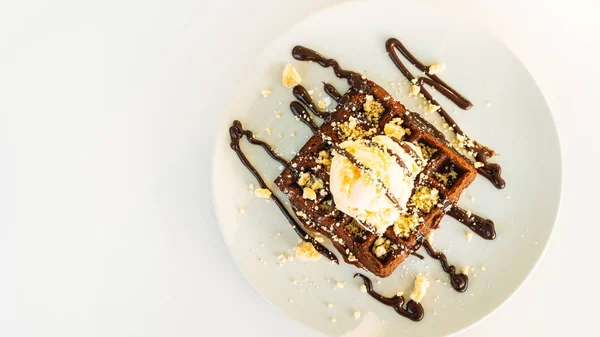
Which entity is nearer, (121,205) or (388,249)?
(388,249)

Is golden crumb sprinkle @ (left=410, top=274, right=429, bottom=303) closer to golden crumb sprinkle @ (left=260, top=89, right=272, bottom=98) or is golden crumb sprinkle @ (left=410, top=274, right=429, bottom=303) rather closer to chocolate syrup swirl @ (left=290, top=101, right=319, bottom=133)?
chocolate syrup swirl @ (left=290, top=101, right=319, bottom=133)

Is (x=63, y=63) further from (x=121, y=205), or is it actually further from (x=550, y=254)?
(x=550, y=254)

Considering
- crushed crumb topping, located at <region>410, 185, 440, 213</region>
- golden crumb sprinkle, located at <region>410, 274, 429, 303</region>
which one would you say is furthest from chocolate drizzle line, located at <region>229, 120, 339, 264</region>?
crushed crumb topping, located at <region>410, 185, 440, 213</region>

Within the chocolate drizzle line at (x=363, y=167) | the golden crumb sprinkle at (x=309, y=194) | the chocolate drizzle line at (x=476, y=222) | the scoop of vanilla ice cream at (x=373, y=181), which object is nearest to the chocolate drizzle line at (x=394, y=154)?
the scoop of vanilla ice cream at (x=373, y=181)

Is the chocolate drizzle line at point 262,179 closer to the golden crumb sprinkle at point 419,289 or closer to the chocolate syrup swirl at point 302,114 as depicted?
the chocolate syrup swirl at point 302,114

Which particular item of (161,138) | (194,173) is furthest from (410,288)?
(161,138)

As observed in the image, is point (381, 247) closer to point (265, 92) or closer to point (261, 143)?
point (261, 143)
